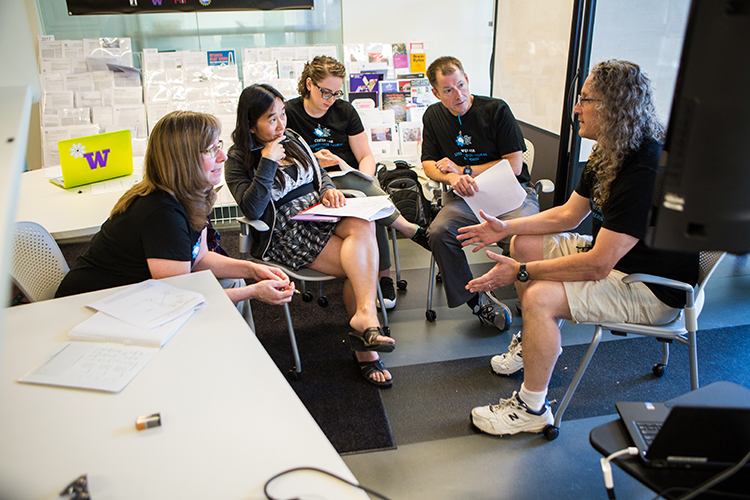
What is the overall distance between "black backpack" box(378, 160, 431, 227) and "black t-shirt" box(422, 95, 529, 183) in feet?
0.79

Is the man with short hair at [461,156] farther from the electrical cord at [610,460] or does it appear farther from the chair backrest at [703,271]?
the electrical cord at [610,460]

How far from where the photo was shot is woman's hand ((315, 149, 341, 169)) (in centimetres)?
290

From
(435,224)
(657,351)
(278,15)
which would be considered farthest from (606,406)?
(278,15)

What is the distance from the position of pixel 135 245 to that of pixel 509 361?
5.29 feet

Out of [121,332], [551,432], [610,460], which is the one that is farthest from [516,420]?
[121,332]

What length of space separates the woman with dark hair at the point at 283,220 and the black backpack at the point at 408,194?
2.43 feet

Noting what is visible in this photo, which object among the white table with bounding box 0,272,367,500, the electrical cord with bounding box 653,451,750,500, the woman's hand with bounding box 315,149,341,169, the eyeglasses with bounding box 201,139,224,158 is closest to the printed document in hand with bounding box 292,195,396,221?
the woman's hand with bounding box 315,149,341,169

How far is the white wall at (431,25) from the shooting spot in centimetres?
462

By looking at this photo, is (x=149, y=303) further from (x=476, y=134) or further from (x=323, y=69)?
(x=476, y=134)

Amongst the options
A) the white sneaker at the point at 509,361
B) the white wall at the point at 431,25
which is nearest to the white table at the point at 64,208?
the white sneaker at the point at 509,361

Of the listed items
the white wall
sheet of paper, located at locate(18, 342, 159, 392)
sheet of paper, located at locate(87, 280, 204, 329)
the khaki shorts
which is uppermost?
the white wall

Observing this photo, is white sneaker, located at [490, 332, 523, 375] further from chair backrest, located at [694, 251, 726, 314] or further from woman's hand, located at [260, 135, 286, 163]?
woman's hand, located at [260, 135, 286, 163]

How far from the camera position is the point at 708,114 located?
2.02 feet

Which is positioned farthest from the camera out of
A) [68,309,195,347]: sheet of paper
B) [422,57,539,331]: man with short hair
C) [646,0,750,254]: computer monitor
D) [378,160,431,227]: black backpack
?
[378,160,431,227]: black backpack
